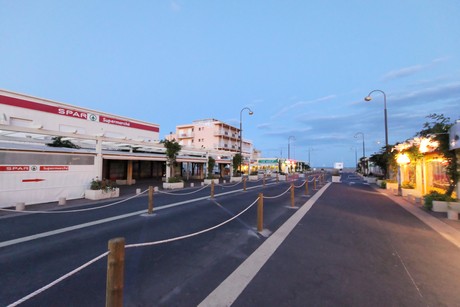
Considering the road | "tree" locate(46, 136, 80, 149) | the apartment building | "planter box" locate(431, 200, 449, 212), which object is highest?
the apartment building

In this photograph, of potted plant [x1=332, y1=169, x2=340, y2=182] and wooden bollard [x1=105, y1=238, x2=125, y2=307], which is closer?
wooden bollard [x1=105, y1=238, x2=125, y2=307]

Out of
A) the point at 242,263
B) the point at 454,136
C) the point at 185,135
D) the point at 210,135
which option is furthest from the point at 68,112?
the point at 185,135

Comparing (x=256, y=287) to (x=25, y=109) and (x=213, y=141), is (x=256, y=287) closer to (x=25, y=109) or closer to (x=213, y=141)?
(x=25, y=109)

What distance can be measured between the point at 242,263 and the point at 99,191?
12.1 meters

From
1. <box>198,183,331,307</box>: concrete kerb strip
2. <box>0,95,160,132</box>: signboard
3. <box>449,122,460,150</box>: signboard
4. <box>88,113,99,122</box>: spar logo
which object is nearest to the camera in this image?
<box>198,183,331,307</box>: concrete kerb strip

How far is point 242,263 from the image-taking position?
475 centimetres

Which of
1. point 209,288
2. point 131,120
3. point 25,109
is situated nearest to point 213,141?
point 131,120

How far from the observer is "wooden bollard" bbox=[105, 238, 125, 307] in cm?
Result: 231

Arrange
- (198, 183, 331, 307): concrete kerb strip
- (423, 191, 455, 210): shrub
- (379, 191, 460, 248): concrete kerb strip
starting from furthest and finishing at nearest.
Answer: (423, 191, 455, 210): shrub, (379, 191, 460, 248): concrete kerb strip, (198, 183, 331, 307): concrete kerb strip

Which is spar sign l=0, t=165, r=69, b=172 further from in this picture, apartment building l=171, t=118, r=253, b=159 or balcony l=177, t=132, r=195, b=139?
Answer: balcony l=177, t=132, r=195, b=139

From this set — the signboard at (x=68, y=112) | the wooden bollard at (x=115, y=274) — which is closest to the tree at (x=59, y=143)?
the signboard at (x=68, y=112)

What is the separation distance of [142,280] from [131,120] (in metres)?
30.5

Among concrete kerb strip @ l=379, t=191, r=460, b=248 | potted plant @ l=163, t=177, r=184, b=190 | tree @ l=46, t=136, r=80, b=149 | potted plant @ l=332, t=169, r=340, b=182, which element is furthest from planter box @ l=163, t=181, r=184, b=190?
potted plant @ l=332, t=169, r=340, b=182

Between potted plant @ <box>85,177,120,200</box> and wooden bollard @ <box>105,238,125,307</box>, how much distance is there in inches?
519
